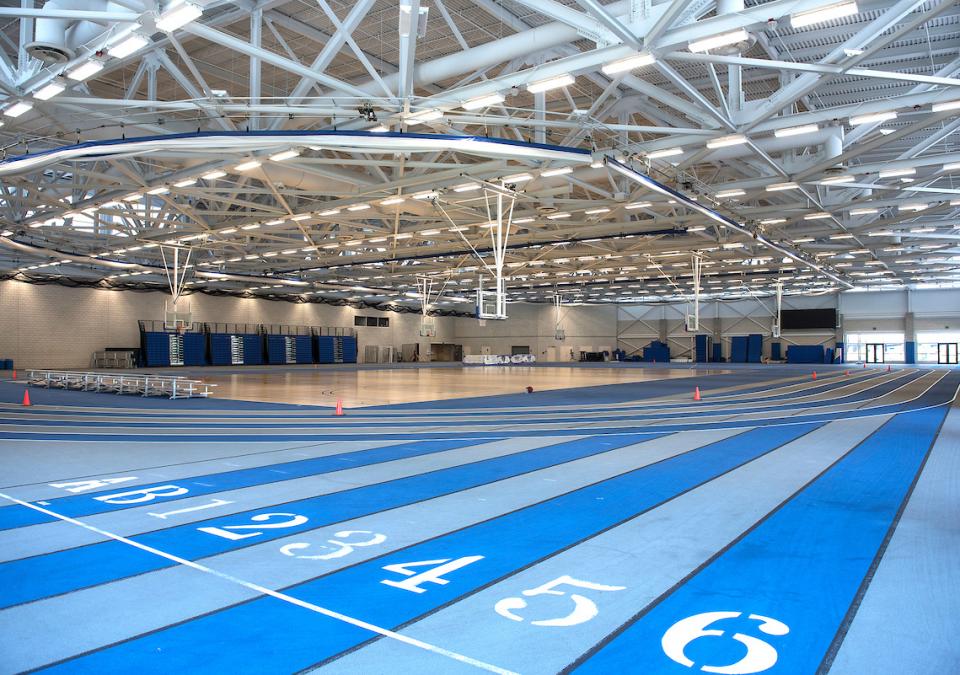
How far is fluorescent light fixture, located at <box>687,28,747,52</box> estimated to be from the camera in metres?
9.98

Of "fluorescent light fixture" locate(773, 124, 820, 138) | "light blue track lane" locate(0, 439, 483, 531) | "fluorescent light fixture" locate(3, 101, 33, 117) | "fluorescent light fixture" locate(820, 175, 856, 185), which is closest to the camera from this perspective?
"light blue track lane" locate(0, 439, 483, 531)

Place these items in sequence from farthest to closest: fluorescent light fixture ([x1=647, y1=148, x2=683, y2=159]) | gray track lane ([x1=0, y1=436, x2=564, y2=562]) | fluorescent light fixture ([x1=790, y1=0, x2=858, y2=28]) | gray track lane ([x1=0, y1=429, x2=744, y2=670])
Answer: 1. fluorescent light fixture ([x1=647, y1=148, x2=683, y2=159])
2. fluorescent light fixture ([x1=790, y1=0, x2=858, y2=28])
3. gray track lane ([x1=0, y1=436, x2=564, y2=562])
4. gray track lane ([x1=0, y1=429, x2=744, y2=670])

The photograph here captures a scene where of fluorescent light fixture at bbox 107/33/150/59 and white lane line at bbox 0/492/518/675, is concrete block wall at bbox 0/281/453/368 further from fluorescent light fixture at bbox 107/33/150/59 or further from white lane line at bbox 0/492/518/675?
white lane line at bbox 0/492/518/675

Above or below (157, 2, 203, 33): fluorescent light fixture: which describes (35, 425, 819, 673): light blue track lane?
below

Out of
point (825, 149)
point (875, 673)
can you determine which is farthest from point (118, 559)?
point (825, 149)

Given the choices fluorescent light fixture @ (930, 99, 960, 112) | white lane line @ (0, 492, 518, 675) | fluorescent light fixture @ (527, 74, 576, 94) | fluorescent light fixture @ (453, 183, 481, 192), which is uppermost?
fluorescent light fixture @ (453, 183, 481, 192)

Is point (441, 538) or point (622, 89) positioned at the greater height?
point (622, 89)

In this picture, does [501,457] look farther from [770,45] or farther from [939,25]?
[939,25]

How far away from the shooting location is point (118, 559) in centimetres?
547

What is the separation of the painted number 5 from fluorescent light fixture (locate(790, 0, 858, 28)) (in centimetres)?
921

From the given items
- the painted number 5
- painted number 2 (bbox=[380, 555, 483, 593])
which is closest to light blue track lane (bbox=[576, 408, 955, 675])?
the painted number 5

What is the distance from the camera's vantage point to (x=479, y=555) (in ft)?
18.3

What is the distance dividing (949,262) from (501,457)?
165 ft

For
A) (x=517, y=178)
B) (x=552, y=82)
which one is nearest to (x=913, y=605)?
(x=552, y=82)
